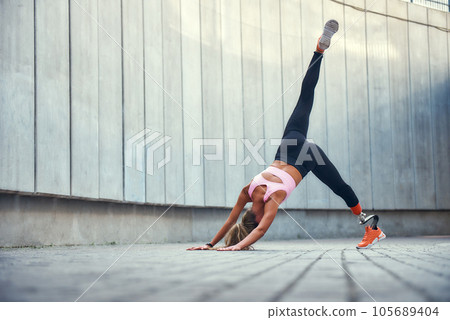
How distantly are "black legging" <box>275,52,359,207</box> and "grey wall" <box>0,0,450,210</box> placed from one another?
2455mm

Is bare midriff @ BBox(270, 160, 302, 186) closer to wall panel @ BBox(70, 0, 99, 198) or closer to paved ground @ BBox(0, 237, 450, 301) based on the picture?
wall panel @ BBox(70, 0, 99, 198)

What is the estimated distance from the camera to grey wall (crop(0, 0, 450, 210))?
5.71 meters

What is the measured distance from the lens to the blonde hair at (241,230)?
5.08 m

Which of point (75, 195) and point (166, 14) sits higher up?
point (166, 14)

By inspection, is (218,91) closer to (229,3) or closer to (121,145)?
(229,3)

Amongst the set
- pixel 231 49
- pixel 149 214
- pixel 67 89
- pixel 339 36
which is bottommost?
pixel 149 214

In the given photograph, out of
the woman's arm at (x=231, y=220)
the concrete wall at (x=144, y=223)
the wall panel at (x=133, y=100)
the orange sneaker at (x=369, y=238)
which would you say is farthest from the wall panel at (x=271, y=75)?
the woman's arm at (x=231, y=220)

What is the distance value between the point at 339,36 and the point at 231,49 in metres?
2.94

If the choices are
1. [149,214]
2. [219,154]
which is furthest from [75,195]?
[219,154]

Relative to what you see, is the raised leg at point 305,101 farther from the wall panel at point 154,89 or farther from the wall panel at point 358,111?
the wall panel at point 358,111

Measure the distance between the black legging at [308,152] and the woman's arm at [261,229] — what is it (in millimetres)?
664

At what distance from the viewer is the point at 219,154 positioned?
360 inches

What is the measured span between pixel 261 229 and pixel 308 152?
3.30ft

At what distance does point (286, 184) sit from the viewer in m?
5.13
